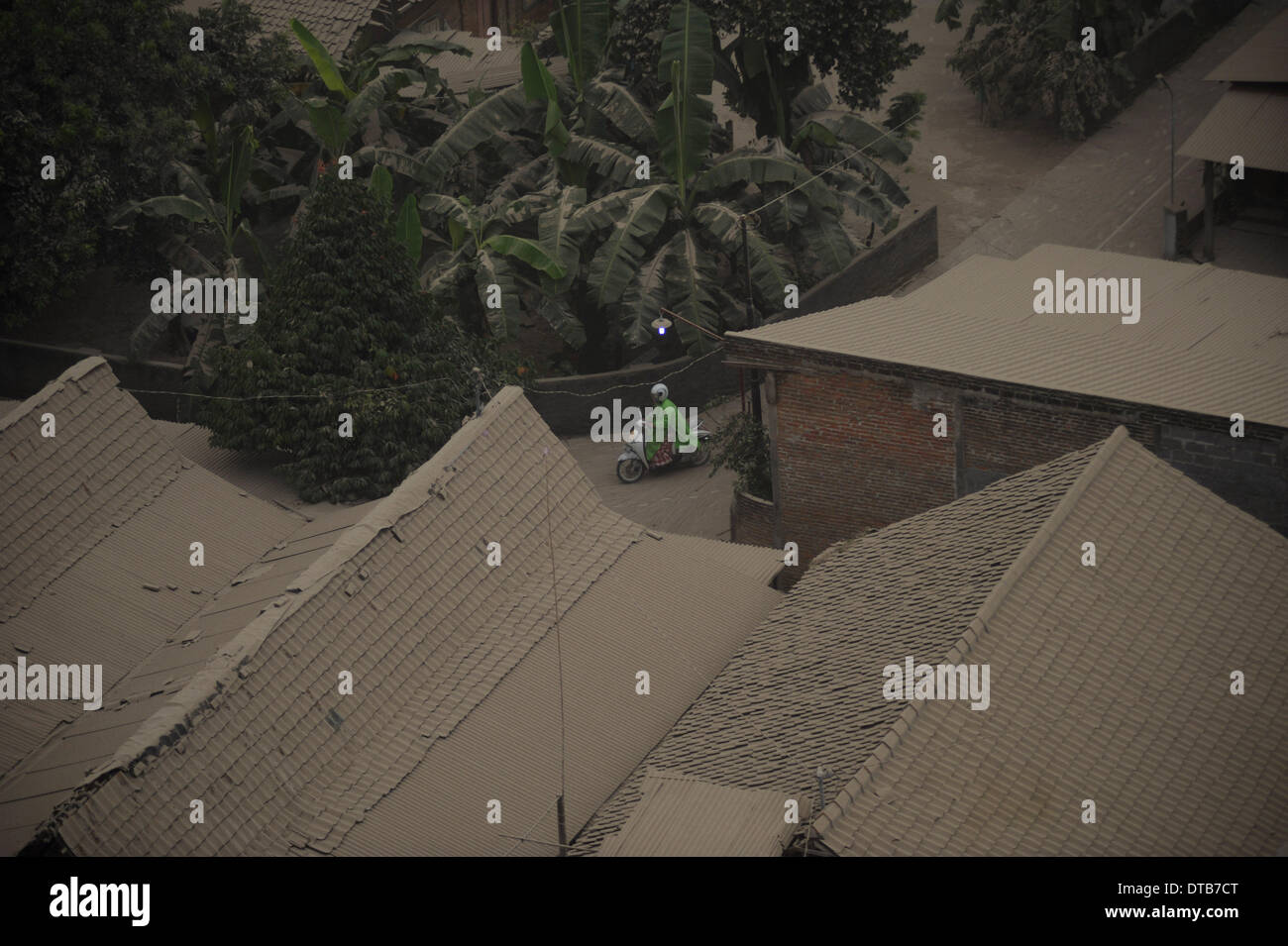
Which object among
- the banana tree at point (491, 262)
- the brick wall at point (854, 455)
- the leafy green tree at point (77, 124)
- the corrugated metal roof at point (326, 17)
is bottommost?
the brick wall at point (854, 455)

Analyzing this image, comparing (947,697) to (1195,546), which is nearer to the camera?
(947,697)

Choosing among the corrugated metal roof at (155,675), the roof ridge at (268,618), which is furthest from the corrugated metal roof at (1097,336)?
the corrugated metal roof at (155,675)

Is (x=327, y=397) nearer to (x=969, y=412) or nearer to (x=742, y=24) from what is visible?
(x=969, y=412)

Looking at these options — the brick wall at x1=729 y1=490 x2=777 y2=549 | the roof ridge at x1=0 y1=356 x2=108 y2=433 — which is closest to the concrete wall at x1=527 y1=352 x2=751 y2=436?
the brick wall at x1=729 y1=490 x2=777 y2=549

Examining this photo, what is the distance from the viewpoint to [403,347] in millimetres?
23234

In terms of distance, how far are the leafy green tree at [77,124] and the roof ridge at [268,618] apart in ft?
40.4

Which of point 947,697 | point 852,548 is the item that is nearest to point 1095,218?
point 852,548

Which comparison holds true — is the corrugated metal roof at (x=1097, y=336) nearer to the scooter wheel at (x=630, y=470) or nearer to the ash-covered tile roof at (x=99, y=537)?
the scooter wheel at (x=630, y=470)

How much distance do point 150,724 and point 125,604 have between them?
5384 mm

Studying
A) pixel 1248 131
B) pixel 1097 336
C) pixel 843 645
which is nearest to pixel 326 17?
pixel 1248 131

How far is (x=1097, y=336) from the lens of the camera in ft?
72.3

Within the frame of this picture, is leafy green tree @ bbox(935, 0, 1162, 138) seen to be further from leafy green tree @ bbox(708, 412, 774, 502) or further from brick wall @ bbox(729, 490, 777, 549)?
brick wall @ bbox(729, 490, 777, 549)

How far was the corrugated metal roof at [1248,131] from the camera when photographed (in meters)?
30.0

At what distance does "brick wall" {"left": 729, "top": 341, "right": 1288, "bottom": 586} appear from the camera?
1923 centimetres
